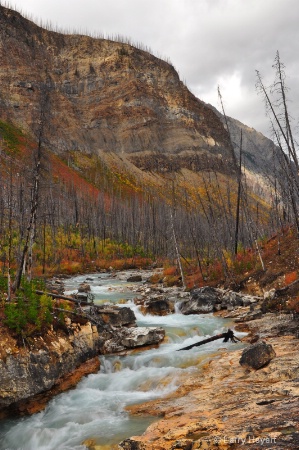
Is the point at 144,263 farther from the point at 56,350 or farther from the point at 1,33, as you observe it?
the point at 1,33

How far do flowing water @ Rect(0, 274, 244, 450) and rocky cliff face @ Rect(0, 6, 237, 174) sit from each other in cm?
10330

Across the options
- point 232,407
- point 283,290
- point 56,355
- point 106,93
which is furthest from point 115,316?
point 106,93

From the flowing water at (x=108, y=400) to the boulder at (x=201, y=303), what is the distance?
4.15m

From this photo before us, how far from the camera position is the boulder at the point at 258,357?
9.32m

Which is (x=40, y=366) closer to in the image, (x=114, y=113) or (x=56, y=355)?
(x=56, y=355)

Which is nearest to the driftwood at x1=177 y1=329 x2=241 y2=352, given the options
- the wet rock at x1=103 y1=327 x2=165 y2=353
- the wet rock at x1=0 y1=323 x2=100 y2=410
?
the wet rock at x1=103 y1=327 x2=165 y2=353

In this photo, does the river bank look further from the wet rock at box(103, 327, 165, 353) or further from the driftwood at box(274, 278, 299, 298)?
the driftwood at box(274, 278, 299, 298)

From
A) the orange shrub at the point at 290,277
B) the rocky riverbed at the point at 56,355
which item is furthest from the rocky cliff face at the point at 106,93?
the rocky riverbed at the point at 56,355

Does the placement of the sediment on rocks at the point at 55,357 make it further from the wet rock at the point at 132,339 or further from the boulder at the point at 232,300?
the boulder at the point at 232,300

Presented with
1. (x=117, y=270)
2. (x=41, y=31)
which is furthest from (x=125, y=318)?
(x=41, y=31)

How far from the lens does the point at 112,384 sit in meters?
10.5

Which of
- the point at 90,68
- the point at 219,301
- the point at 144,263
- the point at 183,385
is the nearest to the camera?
the point at 183,385

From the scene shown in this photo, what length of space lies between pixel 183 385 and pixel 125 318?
5552 mm

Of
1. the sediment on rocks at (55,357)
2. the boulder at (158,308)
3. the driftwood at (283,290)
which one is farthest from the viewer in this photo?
the boulder at (158,308)
